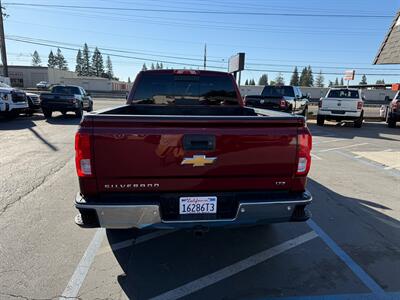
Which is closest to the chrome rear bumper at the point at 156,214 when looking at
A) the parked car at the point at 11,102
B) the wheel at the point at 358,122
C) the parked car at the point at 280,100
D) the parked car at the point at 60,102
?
the parked car at the point at 280,100

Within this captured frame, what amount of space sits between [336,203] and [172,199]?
3.66m

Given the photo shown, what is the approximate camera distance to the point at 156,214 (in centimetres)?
318

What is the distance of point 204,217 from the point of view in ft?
10.9

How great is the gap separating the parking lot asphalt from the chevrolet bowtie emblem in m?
1.18

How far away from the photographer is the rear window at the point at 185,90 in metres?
5.61

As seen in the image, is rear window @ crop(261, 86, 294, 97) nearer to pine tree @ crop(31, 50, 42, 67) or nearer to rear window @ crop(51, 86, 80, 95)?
rear window @ crop(51, 86, 80, 95)

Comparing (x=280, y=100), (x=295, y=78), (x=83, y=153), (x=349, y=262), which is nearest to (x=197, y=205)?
(x=83, y=153)

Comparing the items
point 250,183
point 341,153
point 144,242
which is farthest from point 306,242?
point 341,153

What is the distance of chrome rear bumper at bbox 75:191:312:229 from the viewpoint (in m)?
3.13

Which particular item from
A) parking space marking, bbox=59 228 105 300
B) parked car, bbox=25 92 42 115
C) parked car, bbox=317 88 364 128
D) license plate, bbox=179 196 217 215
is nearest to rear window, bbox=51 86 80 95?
parked car, bbox=25 92 42 115

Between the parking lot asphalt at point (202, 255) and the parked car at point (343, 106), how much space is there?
491 inches

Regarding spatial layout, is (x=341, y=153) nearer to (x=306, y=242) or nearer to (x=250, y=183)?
(x=306, y=242)

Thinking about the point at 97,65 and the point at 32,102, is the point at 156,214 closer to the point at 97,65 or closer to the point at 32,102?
the point at 32,102

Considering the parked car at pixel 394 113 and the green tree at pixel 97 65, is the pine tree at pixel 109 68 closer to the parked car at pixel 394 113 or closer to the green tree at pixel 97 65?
the green tree at pixel 97 65
